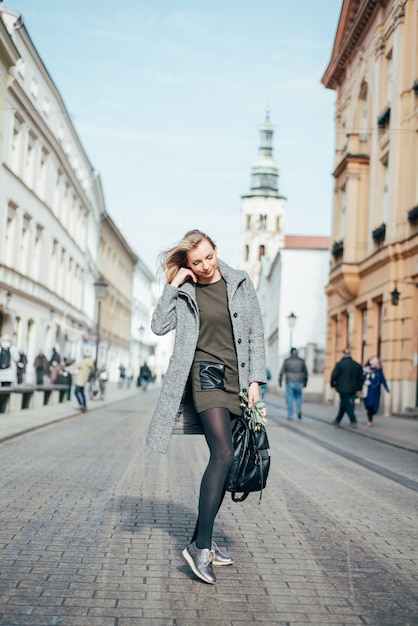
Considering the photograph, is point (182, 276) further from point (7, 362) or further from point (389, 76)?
point (389, 76)

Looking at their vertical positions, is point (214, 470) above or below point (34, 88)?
below

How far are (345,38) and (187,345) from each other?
30.5m

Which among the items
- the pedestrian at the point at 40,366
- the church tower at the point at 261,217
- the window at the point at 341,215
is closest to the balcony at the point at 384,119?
the window at the point at 341,215

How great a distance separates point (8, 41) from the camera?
29.4 meters

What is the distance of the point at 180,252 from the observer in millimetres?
4898

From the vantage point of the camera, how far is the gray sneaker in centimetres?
458

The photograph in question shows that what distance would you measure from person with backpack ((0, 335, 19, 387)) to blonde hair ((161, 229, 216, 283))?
14.6 m

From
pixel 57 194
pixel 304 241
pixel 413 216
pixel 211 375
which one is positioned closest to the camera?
pixel 211 375

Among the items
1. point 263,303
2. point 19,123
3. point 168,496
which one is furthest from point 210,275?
point 263,303

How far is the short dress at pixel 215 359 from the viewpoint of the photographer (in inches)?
185

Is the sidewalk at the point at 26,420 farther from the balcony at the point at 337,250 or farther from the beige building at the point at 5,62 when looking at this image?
the balcony at the point at 337,250

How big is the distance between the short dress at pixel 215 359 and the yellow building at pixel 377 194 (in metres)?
19.1

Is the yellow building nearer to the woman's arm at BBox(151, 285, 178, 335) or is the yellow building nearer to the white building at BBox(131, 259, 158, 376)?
the woman's arm at BBox(151, 285, 178, 335)

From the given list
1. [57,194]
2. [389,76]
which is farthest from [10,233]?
[389,76]
